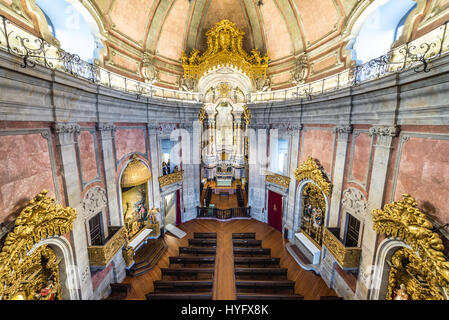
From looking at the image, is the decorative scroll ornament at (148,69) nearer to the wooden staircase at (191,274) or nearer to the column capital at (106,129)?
the column capital at (106,129)

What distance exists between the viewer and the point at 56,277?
4.95 meters

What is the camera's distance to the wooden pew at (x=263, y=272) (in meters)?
7.36

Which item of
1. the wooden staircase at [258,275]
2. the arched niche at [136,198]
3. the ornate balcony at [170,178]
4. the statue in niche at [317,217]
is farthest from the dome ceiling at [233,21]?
the wooden staircase at [258,275]

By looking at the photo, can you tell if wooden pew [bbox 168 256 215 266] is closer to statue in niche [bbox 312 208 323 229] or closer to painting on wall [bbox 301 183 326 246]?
painting on wall [bbox 301 183 326 246]

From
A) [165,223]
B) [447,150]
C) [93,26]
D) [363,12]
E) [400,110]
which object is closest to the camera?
[447,150]

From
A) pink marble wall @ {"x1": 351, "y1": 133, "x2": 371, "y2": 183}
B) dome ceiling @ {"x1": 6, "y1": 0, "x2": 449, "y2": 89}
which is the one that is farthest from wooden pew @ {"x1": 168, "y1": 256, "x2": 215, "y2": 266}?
dome ceiling @ {"x1": 6, "y1": 0, "x2": 449, "y2": 89}

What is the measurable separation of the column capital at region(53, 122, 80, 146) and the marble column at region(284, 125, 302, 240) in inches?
365

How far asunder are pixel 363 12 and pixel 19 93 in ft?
35.3

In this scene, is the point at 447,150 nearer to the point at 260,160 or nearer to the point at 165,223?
the point at 260,160

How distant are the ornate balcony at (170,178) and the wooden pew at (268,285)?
621 cm

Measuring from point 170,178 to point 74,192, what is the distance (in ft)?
17.7

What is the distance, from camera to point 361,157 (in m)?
6.01

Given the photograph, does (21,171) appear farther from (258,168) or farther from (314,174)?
(258,168)
